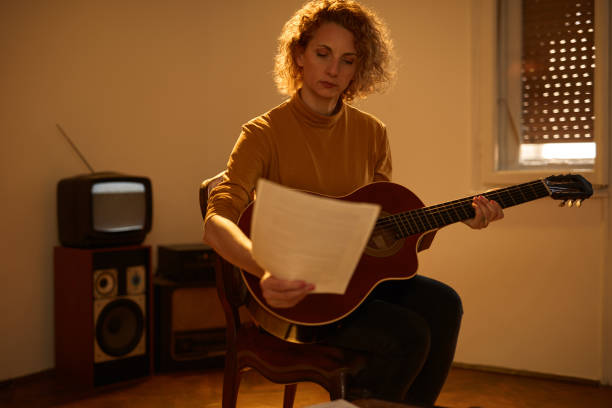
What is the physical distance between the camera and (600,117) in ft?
8.70

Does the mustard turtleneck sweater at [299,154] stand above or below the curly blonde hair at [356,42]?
below

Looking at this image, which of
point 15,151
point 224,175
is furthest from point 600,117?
point 15,151

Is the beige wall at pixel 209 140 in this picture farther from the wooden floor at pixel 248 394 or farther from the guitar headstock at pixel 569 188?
the guitar headstock at pixel 569 188

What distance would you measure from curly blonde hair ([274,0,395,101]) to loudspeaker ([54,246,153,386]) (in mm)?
1282

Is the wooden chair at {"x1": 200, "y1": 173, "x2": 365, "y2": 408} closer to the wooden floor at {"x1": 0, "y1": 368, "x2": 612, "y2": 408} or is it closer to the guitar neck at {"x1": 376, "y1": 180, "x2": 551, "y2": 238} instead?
the guitar neck at {"x1": 376, "y1": 180, "x2": 551, "y2": 238}

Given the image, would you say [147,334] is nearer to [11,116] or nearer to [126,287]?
[126,287]

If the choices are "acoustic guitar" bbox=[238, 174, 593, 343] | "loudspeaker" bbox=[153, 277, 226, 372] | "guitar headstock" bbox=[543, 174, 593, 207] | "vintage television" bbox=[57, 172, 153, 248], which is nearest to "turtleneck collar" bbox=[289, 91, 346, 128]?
"acoustic guitar" bbox=[238, 174, 593, 343]

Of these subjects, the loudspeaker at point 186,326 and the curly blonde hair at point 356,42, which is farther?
the loudspeaker at point 186,326

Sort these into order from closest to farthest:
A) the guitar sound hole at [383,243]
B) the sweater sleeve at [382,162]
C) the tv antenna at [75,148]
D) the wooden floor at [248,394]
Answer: the guitar sound hole at [383,243] < the sweater sleeve at [382,162] < the wooden floor at [248,394] < the tv antenna at [75,148]

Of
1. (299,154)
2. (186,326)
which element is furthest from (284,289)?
(186,326)

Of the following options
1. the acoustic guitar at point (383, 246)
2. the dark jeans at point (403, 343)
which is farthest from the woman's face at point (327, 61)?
the dark jeans at point (403, 343)

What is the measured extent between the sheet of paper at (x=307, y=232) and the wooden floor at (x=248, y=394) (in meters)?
1.70

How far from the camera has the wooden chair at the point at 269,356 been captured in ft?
4.58

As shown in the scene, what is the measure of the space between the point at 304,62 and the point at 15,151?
1666 mm
